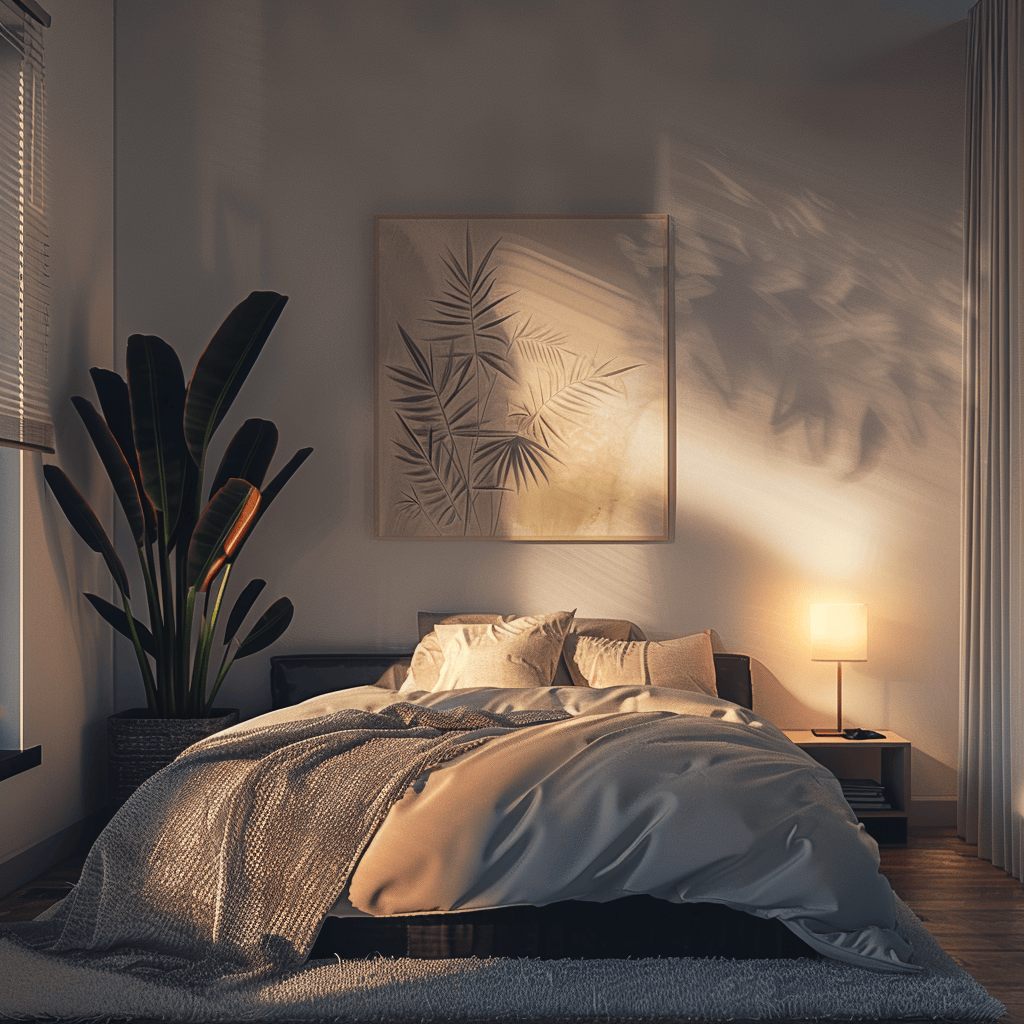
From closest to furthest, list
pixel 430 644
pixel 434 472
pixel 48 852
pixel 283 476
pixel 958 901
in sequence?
pixel 958 901 < pixel 48 852 < pixel 283 476 < pixel 430 644 < pixel 434 472

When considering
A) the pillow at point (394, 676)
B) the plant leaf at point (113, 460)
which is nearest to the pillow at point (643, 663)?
the pillow at point (394, 676)

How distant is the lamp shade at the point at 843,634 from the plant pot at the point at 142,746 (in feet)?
8.46

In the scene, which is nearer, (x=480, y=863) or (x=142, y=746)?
(x=480, y=863)

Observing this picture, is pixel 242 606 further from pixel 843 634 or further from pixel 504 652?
pixel 843 634

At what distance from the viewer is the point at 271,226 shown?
178 inches

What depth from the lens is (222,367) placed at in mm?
3857

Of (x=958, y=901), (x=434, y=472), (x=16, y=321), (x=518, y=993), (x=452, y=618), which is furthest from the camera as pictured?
(x=434, y=472)

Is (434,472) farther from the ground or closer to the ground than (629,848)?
farther from the ground

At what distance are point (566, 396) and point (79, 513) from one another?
2.13 m

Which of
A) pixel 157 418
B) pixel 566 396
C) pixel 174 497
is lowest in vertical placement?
pixel 174 497

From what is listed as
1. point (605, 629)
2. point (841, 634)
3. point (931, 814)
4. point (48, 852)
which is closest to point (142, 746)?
point (48, 852)

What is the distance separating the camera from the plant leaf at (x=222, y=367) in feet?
12.5

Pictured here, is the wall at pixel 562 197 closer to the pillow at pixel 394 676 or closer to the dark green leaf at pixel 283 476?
the pillow at pixel 394 676

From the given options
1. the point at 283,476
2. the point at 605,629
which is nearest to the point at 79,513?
the point at 283,476
